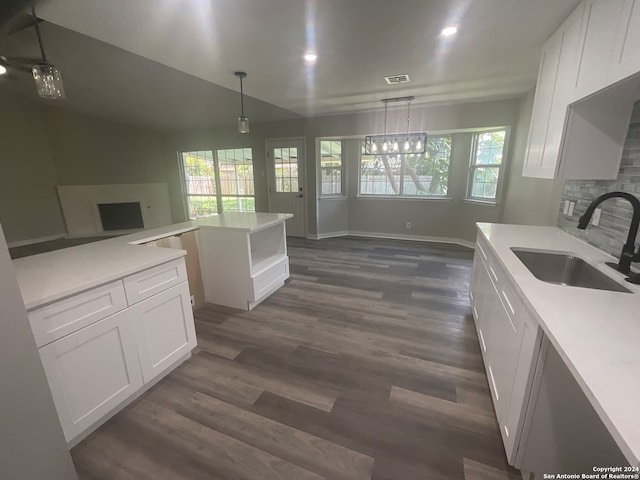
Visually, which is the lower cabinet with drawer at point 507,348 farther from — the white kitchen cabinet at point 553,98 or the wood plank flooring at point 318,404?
the white kitchen cabinet at point 553,98

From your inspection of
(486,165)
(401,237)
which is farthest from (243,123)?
(486,165)

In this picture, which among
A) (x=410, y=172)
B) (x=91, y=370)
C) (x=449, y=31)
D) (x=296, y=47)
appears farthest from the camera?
(x=410, y=172)

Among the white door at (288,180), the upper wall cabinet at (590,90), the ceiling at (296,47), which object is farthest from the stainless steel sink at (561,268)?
the white door at (288,180)

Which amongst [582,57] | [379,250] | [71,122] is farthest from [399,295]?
[71,122]

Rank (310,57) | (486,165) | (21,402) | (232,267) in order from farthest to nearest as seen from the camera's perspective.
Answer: (486,165), (232,267), (310,57), (21,402)

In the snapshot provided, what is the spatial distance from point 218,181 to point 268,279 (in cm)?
437

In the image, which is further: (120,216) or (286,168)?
(120,216)

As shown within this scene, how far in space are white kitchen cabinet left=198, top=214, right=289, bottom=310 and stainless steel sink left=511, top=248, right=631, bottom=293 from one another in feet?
7.28

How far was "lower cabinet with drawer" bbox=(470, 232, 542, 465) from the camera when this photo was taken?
112 centimetres

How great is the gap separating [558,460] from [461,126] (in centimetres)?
427

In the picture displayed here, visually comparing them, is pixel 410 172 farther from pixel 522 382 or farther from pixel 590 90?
pixel 522 382

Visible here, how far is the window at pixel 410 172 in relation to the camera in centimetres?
502

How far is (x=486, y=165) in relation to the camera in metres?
4.45

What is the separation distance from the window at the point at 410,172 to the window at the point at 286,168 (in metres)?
1.41
